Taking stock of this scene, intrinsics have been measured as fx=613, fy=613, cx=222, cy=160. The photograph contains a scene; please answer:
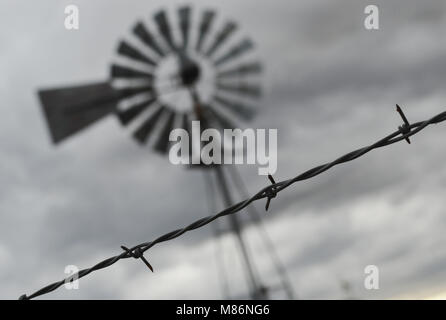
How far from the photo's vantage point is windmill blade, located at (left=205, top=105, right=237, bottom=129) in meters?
12.0

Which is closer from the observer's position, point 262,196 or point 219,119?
point 262,196

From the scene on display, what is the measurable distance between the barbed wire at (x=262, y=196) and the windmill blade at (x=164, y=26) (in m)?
10.00

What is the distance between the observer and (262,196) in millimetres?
2510

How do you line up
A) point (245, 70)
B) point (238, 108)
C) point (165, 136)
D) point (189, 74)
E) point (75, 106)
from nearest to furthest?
point (189, 74) < point (75, 106) < point (165, 136) < point (245, 70) < point (238, 108)

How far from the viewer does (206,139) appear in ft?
37.1

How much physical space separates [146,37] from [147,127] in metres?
1.82

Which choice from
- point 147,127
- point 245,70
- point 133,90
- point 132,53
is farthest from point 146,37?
point 245,70

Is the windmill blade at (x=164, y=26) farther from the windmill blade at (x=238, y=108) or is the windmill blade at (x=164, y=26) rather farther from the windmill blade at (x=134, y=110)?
the windmill blade at (x=238, y=108)

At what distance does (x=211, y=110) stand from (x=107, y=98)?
6.84 feet

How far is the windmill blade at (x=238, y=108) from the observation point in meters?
12.8

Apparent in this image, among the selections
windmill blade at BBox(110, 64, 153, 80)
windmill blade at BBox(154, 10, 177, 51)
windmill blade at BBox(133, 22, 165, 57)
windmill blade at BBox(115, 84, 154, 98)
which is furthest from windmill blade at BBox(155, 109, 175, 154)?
windmill blade at BBox(154, 10, 177, 51)

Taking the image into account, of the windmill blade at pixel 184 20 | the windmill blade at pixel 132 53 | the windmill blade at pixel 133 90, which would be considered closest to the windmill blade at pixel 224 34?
the windmill blade at pixel 184 20

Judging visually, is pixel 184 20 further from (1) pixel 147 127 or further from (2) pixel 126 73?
(1) pixel 147 127
